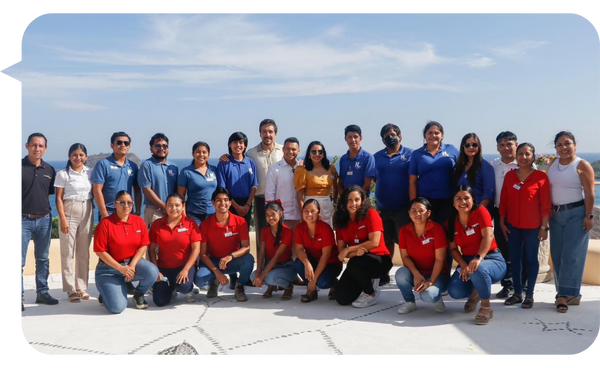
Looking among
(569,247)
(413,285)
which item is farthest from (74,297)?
(569,247)

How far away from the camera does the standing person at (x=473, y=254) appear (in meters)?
4.24

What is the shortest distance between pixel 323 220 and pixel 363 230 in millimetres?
556

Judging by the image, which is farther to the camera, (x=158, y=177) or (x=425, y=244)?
(x=158, y=177)

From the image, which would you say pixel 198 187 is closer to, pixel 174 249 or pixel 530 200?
pixel 174 249

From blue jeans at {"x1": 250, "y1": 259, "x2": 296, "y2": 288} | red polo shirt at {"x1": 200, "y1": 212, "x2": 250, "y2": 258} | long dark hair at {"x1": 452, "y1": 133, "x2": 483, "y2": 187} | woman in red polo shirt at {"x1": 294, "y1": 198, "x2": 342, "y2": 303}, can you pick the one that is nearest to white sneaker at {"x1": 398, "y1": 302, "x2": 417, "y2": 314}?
woman in red polo shirt at {"x1": 294, "y1": 198, "x2": 342, "y2": 303}

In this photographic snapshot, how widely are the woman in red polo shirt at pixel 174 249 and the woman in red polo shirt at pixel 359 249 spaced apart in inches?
56.7

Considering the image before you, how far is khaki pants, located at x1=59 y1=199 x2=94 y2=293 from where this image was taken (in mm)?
4992

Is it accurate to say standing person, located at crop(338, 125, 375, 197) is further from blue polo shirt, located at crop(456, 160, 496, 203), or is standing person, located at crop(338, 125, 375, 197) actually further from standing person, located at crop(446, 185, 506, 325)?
standing person, located at crop(446, 185, 506, 325)

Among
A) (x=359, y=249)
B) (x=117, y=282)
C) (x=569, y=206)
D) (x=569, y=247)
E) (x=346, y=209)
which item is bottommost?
(x=117, y=282)

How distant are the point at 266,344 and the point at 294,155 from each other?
2.21 m

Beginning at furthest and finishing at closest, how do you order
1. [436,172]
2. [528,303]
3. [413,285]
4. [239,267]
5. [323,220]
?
1. [323,220]
2. [239,267]
3. [436,172]
4. [528,303]
5. [413,285]

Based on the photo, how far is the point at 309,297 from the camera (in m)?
4.95

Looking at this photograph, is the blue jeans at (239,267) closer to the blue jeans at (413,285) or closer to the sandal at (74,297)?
the sandal at (74,297)

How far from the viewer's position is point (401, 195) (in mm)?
5234
